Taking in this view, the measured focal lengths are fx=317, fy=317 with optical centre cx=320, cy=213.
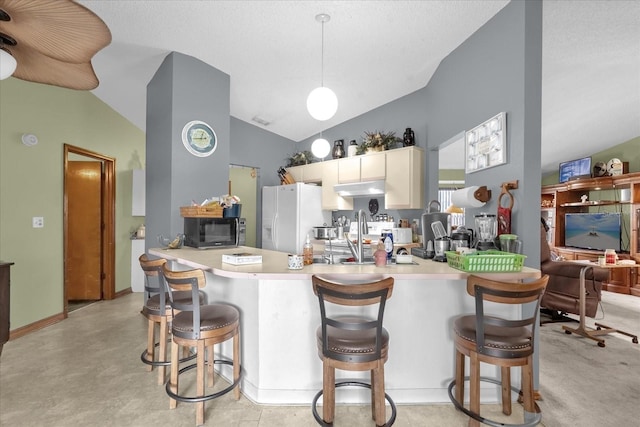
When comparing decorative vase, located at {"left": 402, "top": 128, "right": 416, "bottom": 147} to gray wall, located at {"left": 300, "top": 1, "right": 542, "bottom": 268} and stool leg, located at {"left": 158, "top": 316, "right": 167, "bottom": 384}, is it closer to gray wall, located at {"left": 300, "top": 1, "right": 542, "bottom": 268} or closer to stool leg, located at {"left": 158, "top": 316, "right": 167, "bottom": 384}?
gray wall, located at {"left": 300, "top": 1, "right": 542, "bottom": 268}

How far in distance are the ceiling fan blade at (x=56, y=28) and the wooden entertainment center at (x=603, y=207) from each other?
784 centimetres

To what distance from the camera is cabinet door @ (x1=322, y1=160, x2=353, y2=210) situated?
16.5 ft

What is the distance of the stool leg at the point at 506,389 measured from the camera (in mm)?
1970

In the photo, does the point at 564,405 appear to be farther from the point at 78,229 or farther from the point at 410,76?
the point at 78,229

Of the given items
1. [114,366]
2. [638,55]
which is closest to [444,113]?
[638,55]

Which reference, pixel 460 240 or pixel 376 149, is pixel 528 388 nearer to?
pixel 460 240

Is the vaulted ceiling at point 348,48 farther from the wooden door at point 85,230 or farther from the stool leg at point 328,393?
the stool leg at point 328,393

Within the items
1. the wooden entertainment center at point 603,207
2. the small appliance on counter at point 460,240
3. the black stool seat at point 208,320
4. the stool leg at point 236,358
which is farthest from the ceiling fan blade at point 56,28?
the wooden entertainment center at point 603,207

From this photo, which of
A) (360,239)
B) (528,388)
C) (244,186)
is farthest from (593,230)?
(244,186)

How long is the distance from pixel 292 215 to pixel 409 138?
6.93 feet

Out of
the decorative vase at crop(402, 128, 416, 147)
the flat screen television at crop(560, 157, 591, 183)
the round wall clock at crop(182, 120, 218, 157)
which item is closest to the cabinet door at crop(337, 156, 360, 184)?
the decorative vase at crop(402, 128, 416, 147)

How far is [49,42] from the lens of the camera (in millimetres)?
1738

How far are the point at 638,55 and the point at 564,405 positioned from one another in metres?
3.85

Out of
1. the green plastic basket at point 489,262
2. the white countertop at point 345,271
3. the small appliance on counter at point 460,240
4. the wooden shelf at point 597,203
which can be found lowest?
the white countertop at point 345,271
